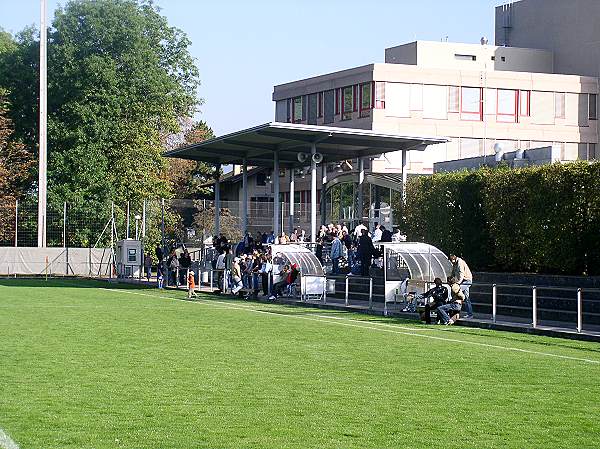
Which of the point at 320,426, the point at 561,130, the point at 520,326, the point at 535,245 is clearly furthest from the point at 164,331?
the point at 561,130

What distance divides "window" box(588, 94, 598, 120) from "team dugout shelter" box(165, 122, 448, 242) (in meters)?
28.2

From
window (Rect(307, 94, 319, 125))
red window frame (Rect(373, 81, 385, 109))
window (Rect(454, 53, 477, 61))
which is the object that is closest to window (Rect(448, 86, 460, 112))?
red window frame (Rect(373, 81, 385, 109))

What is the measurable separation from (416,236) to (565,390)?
2790 cm

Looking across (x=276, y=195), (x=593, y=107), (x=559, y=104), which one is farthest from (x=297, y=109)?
(x=276, y=195)

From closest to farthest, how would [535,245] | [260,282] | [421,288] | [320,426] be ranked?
[320,426] < [421,288] < [535,245] < [260,282]

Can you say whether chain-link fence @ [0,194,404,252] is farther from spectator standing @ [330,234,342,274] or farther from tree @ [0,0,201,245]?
spectator standing @ [330,234,342,274]

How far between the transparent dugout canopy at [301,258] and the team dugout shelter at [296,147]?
4.66 metres

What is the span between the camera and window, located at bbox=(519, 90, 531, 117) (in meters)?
71.7

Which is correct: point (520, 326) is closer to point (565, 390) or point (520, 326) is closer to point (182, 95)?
point (565, 390)

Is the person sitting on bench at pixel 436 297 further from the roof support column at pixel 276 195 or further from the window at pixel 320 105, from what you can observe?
the window at pixel 320 105

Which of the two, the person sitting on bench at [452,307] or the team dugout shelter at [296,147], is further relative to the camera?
the team dugout shelter at [296,147]

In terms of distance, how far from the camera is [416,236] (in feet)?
139

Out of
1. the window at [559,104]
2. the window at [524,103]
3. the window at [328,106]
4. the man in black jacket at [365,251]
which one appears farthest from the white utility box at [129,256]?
the window at [559,104]

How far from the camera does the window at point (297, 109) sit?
7688 centimetres
